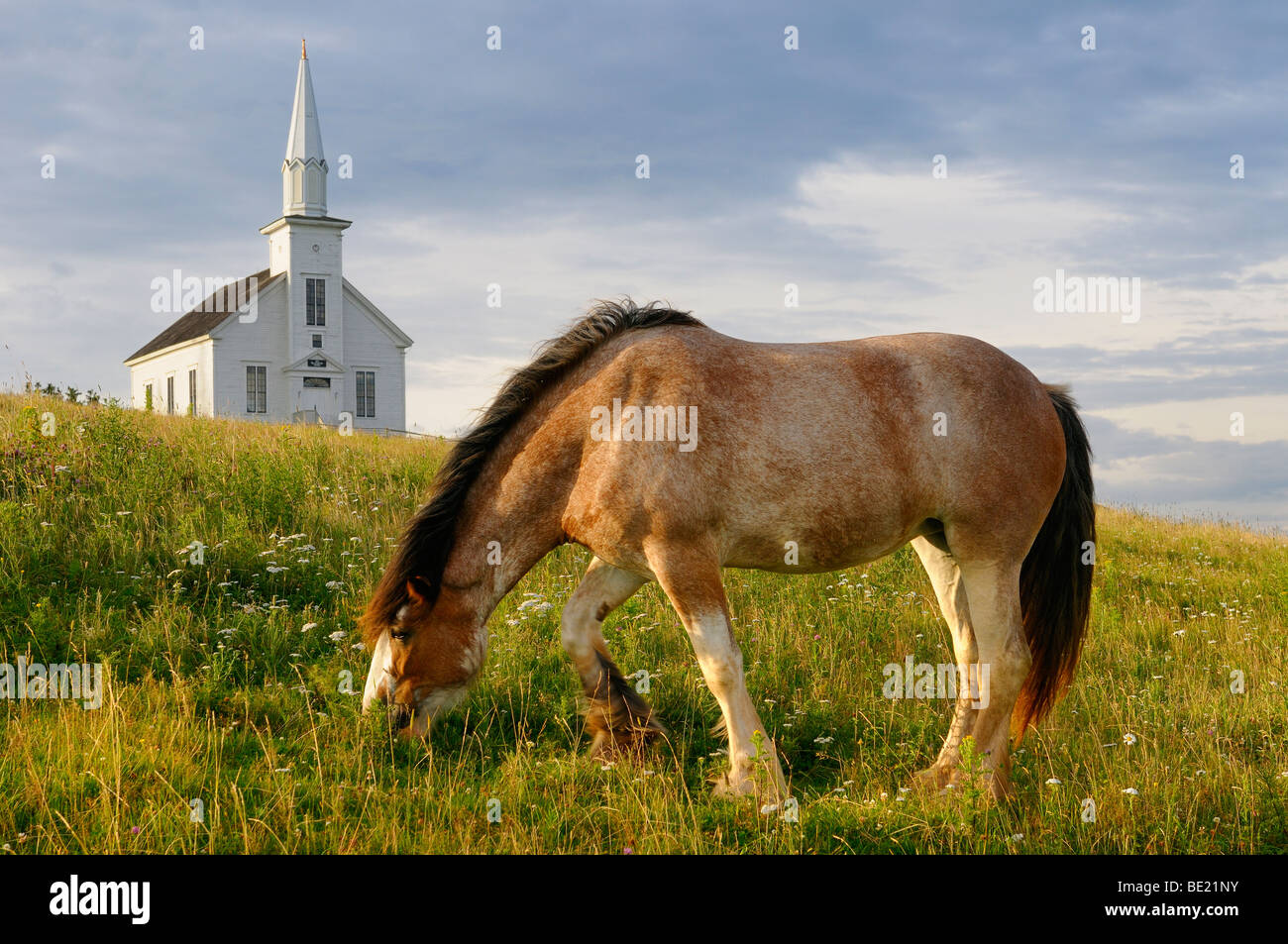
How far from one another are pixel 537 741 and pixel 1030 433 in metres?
3.54

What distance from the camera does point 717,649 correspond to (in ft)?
16.5

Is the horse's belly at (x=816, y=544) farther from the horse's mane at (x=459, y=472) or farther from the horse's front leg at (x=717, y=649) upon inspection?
the horse's mane at (x=459, y=472)

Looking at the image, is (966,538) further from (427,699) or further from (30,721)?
(30,721)

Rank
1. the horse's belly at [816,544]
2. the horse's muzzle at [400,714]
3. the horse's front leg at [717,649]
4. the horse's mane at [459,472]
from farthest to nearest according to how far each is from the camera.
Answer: the horse's muzzle at [400,714] → the horse's mane at [459,472] → the horse's belly at [816,544] → the horse's front leg at [717,649]

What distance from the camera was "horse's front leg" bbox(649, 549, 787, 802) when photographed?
16.4 feet

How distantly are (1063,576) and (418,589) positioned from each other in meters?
4.02

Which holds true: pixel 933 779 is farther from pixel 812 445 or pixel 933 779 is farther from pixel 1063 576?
pixel 812 445

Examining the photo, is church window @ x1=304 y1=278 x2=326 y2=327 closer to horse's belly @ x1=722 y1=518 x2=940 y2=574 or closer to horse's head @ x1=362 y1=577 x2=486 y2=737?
horse's head @ x1=362 y1=577 x2=486 y2=737

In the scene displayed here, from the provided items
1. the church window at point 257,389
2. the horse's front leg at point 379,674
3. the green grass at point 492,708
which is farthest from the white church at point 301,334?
the horse's front leg at point 379,674

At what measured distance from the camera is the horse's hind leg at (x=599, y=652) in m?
6.02

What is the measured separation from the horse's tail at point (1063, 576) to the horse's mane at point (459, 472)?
2827 millimetres

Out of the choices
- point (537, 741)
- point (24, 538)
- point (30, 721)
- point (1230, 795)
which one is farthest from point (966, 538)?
point (24, 538)

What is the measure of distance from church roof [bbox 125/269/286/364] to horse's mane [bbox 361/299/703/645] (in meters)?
37.7

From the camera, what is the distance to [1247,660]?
811cm
